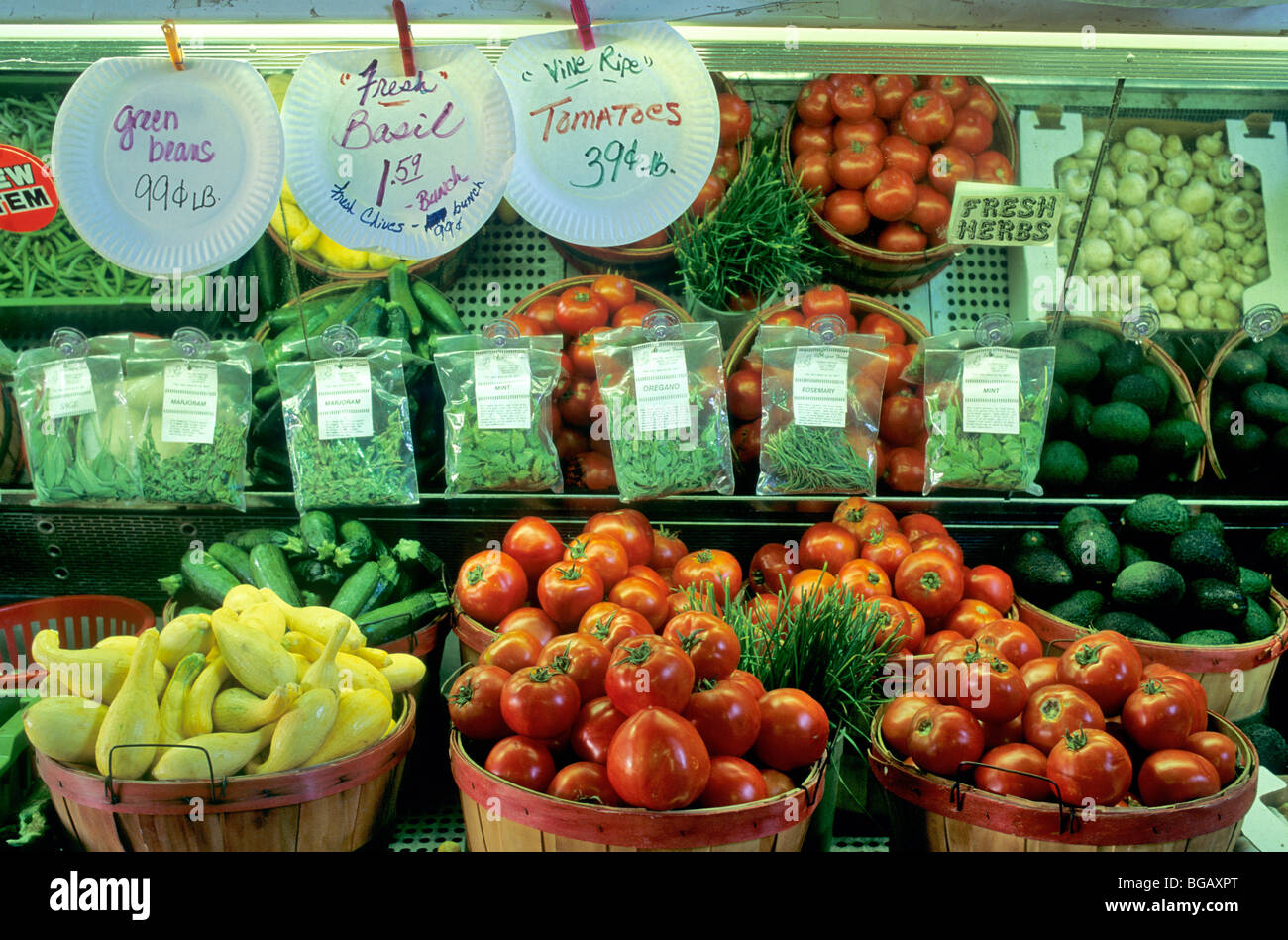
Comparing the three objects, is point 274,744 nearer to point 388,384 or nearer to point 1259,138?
point 388,384

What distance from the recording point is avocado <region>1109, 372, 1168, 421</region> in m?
2.74

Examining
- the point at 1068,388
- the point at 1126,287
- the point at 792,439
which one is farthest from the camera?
the point at 1126,287

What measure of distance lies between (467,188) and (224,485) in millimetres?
1064

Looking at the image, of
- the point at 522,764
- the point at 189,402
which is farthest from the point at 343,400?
the point at 522,764

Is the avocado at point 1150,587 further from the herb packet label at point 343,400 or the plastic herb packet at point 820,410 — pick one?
the herb packet label at point 343,400

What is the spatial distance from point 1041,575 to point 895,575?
Answer: 0.43 metres

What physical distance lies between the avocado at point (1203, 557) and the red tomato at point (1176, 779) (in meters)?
0.82

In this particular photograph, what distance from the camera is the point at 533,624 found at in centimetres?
211

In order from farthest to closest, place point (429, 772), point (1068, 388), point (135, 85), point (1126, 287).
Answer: point (1126, 287)
point (1068, 388)
point (429, 772)
point (135, 85)

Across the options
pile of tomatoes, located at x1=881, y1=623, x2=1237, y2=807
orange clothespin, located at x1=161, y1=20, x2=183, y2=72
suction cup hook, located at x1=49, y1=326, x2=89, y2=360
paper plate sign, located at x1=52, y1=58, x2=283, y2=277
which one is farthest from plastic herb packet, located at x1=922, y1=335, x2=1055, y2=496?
suction cup hook, located at x1=49, y1=326, x2=89, y2=360

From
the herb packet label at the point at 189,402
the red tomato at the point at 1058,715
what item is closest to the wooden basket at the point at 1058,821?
the red tomato at the point at 1058,715

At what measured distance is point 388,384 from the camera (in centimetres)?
253

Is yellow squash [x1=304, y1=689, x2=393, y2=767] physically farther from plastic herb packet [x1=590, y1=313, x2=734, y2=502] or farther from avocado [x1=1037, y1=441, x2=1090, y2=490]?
avocado [x1=1037, y1=441, x2=1090, y2=490]
